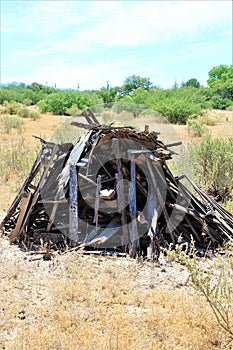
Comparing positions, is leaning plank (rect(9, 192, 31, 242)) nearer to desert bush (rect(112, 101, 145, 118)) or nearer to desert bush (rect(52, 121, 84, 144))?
→ desert bush (rect(112, 101, 145, 118))

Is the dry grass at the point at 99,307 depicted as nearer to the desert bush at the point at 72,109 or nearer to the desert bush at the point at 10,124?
the desert bush at the point at 10,124

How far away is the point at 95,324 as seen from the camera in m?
3.70

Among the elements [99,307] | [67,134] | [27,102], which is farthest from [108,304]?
[27,102]

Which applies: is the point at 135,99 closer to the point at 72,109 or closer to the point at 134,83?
the point at 72,109

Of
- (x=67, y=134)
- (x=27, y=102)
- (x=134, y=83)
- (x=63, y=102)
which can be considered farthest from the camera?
(x=134, y=83)

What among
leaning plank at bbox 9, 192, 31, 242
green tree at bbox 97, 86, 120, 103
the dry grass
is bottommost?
the dry grass

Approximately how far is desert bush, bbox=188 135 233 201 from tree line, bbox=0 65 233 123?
174 centimetres

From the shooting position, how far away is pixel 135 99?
29406 mm

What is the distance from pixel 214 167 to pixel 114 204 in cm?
335

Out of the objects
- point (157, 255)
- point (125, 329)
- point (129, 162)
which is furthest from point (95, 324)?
point (129, 162)

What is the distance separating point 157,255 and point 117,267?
662mm

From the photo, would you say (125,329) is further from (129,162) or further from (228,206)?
(228,206)

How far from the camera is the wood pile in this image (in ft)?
18.5

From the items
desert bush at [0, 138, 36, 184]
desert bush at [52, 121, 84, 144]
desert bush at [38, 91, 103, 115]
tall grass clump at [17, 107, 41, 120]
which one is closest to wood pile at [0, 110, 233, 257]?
desert bush at [52, 121, 84, 144]
